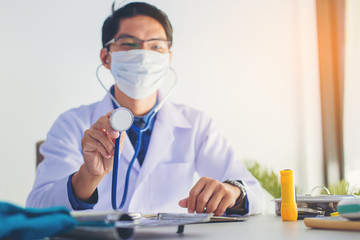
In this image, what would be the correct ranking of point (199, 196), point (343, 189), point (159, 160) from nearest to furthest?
point (199, 196), point (159, 160), point (343, 189)

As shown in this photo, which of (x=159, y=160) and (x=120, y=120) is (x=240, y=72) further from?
(x=120, y=120)

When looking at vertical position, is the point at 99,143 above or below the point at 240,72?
below

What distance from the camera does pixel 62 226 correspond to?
18.6 inches

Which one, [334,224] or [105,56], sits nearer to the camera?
[334,224]

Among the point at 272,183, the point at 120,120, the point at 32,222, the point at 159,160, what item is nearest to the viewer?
the point at 32,222

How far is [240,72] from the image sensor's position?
3027 millimetres

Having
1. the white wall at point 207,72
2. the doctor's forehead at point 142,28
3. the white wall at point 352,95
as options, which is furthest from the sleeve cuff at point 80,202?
the white wall at point 352,95

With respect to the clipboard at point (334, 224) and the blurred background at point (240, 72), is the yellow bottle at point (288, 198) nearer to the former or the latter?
the clipboard at point (334, 224)

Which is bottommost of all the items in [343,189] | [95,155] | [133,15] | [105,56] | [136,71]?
[343,189]

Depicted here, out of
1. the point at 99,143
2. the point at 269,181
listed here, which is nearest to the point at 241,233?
the point at 99,143

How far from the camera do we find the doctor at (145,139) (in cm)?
138

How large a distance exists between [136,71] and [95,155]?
625mm

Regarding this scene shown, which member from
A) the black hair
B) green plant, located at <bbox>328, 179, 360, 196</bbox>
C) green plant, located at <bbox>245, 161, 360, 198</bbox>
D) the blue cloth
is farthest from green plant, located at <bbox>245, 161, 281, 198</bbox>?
the blue cloth

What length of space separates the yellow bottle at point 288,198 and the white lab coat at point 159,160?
33 centimetres
